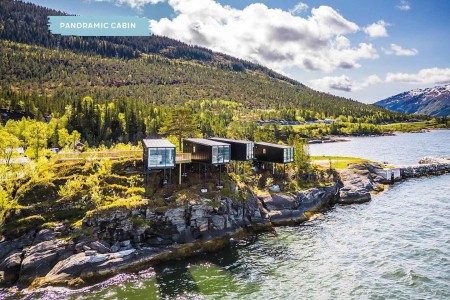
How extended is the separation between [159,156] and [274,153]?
29.1m

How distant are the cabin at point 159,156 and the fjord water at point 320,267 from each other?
17865 mm

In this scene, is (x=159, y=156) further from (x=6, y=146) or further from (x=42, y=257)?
(x=6, y=146)

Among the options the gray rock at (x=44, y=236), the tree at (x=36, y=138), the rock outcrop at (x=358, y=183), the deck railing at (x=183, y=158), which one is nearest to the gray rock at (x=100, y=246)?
the gray rock at (x=44, y=236)

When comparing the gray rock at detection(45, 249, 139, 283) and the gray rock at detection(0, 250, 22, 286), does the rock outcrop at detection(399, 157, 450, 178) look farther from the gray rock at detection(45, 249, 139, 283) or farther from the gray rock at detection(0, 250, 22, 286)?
the gray rock at detection(0, 250, 22, 286)

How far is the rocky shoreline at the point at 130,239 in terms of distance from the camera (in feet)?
139

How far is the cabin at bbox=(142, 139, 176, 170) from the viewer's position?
5828 centimetres

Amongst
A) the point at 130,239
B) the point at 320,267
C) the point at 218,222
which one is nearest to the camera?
the point at 320,267

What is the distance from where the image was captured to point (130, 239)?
48562 mm

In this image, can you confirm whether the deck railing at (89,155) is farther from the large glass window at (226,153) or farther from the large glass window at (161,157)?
the large glass window at (226,153)

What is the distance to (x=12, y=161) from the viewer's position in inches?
2394

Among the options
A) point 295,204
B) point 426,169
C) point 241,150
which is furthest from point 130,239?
point 426,169

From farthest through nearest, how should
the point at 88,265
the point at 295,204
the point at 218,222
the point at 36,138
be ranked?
the point at 36,138
the point at 295,204
the point at 218,222
the point at 88,265

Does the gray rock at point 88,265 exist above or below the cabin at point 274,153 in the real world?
below

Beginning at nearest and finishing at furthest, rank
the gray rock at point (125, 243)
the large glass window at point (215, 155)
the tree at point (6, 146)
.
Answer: the gray rock at point (125, 243)
the tree at point (6, 146)
the large glass window at point (215, 155)
